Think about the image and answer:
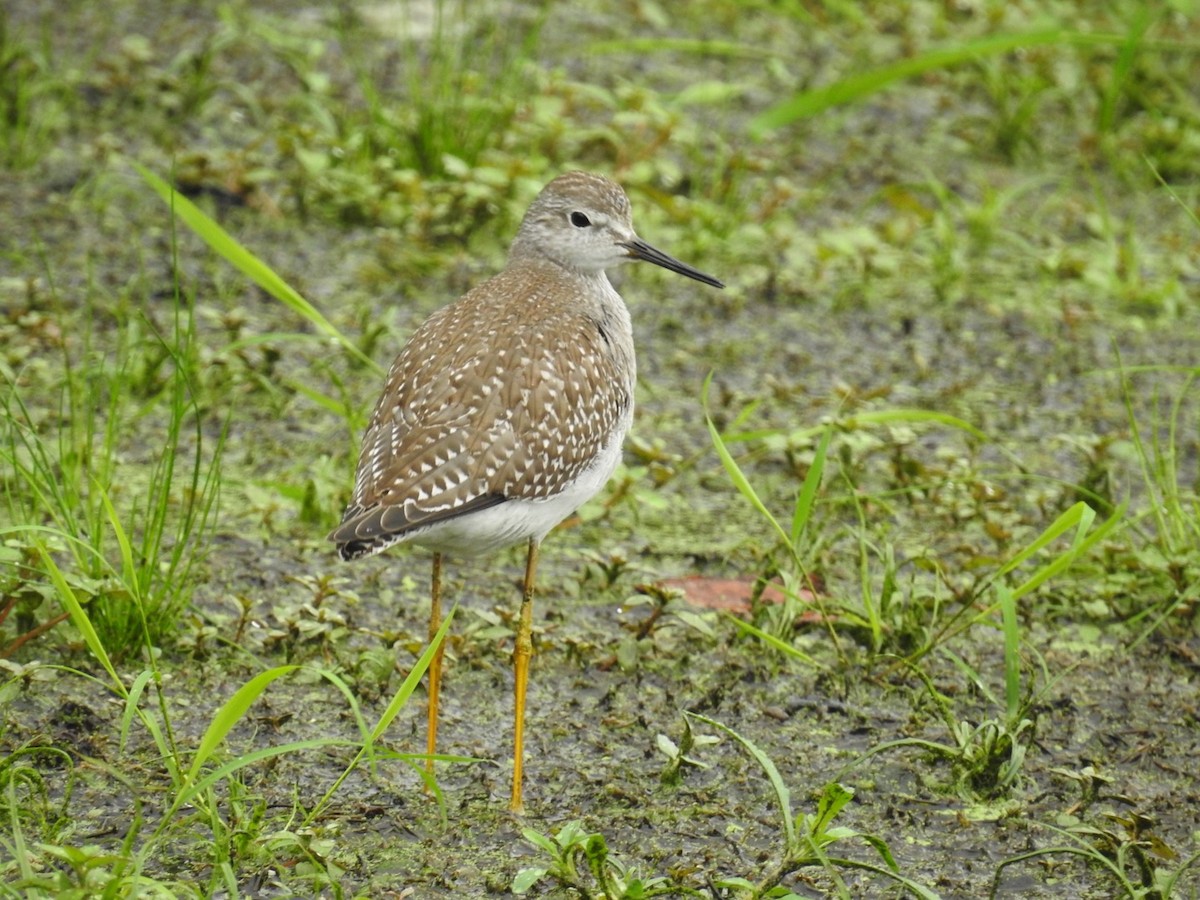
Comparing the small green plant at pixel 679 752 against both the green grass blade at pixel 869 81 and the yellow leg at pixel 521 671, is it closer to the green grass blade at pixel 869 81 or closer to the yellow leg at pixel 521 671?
the yellow leg at pixel 521 671

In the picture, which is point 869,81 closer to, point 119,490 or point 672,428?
point 672,428

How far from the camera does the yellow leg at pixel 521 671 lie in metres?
4.22

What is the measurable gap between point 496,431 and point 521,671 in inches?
25.9

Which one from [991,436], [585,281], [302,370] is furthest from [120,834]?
[991,436]

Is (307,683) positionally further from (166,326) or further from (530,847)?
(166,326)

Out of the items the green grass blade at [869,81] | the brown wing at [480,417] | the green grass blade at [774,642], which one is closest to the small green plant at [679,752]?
the green grass blade at [774,642]

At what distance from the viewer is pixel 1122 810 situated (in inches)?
170

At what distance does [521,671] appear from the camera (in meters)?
4.43

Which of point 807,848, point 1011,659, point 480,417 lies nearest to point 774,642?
point 1011,659

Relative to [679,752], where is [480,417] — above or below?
above

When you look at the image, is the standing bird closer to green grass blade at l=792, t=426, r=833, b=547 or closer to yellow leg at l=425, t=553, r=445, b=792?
yellow leg at l=425, t=553, r=445, b=792

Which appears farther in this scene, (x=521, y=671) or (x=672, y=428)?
(x=672, y=428)

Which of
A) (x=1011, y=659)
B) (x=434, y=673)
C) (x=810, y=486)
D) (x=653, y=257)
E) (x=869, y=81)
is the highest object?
(x=869, y=81)

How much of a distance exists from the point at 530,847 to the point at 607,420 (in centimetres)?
125
